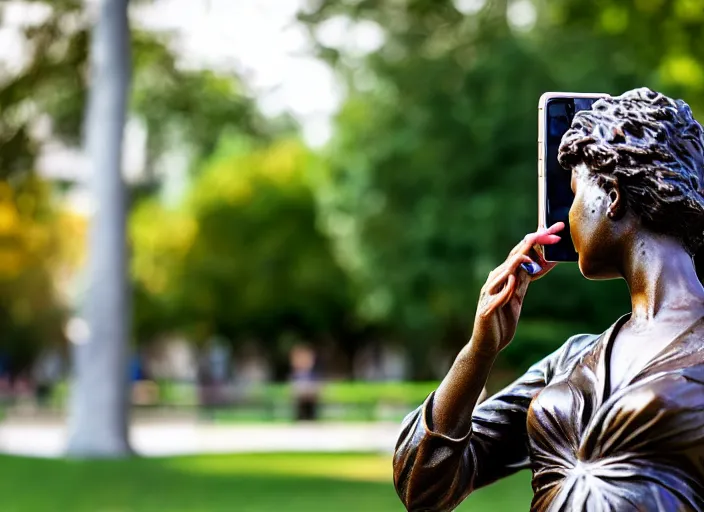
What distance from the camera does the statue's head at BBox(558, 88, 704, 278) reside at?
2654mm

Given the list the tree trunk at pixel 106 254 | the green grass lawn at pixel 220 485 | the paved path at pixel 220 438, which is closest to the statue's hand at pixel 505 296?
the green grass lawn at pixel 220 485

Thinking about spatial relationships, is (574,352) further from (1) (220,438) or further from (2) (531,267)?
(1) (220,438)

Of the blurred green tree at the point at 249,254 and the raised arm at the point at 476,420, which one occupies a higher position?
the raised arm at the point at 476,420

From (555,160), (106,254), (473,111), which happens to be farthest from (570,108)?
(473,111)

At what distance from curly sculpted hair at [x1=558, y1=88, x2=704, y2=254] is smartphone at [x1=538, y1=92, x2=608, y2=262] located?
16 cm

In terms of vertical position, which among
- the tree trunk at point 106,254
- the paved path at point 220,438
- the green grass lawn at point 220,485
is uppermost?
the tree trunk at point 106,254

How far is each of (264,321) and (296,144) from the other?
750 cm

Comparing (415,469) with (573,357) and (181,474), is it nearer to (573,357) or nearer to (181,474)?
(573,357)

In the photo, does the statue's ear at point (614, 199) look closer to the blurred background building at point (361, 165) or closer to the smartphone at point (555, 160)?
the smartphone at point (555, 160)

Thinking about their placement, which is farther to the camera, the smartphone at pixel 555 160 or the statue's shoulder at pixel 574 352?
the smartphone at pixel 555 160

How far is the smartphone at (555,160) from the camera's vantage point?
289 centimetres

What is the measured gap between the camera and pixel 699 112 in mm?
24984

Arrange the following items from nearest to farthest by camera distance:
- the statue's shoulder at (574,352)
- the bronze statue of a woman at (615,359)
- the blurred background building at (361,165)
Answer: the bronze statue of a woman at (615,359) → the statue's shoulder at (574,352) → the blurred background building at (361,165)

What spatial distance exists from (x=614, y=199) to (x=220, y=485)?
15332 millimetres
